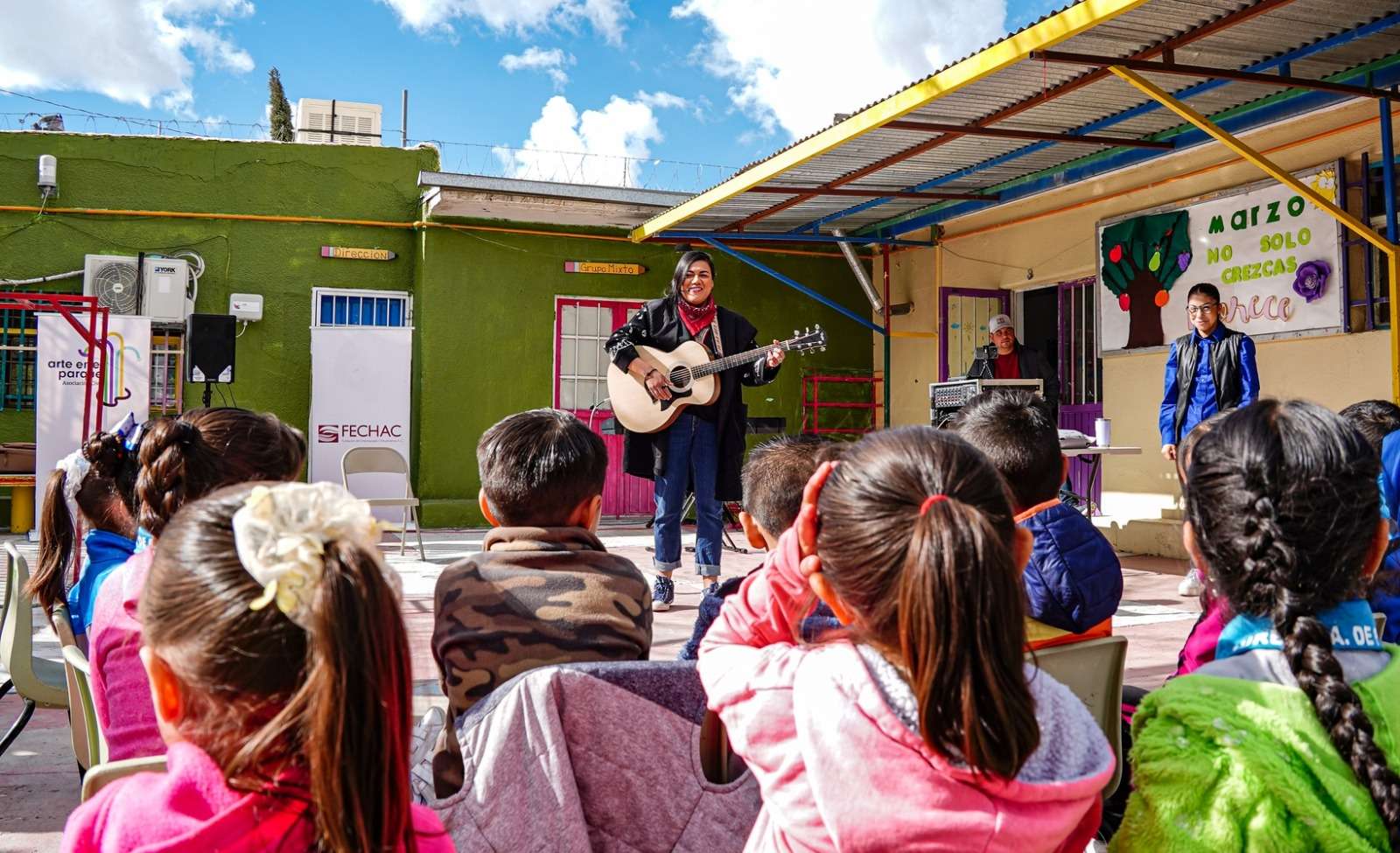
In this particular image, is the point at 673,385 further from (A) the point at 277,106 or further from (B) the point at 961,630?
(A) the point at 277,106

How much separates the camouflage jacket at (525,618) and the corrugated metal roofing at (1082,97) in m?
3.78

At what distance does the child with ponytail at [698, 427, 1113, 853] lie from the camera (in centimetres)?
104

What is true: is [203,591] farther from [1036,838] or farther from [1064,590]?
[1064,590]

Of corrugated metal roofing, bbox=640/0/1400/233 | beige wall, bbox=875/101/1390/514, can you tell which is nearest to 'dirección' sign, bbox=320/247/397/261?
corrugated metal roofing, bbox=640/0/1400/233

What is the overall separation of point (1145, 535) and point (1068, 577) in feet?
19.2

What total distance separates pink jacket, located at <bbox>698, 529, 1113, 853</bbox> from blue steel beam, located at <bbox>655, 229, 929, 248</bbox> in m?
7.60

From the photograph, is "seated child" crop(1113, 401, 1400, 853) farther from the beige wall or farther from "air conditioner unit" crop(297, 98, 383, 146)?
"air conditioner unit" crop(297, 98, 383, 146)

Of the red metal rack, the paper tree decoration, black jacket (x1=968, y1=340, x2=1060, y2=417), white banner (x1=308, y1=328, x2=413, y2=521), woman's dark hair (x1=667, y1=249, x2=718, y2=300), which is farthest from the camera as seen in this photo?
the red metal rack

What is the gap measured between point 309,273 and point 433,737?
889cm

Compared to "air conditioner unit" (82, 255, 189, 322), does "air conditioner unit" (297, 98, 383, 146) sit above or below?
above

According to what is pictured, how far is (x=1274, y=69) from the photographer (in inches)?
215

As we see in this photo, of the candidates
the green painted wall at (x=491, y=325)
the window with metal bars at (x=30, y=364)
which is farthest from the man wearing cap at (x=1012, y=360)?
the window with metal bars at (x=30, y=364)

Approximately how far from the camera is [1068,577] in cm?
204

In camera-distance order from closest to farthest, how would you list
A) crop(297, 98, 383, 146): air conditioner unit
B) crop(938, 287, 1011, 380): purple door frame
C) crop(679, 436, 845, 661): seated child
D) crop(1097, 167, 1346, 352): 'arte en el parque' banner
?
1. crop(679, 436, 845, 661): seated child
2. crop(1097, 167, 1346, 352): 'arte en el parque' banner
3. crop(938, 287, 1011, 380): purple door frame
4. crop(297, 98, 383, 146): air conditioner unit
